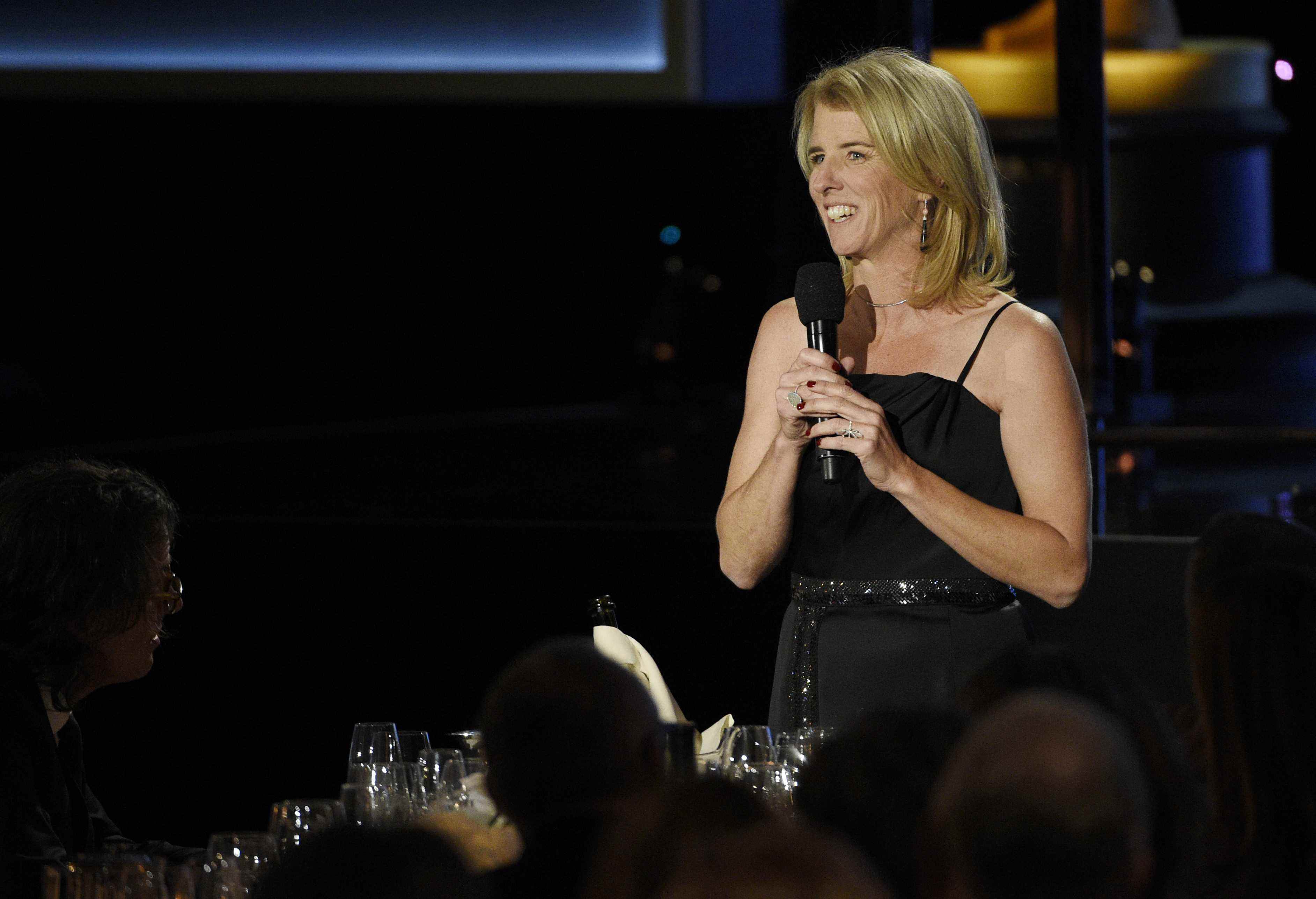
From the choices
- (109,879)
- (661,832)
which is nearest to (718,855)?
(661,832)

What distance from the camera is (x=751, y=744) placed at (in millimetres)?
1854

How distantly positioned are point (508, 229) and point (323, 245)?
116 centimetres

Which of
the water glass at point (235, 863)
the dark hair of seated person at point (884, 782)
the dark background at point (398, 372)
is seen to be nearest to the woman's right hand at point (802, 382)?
the water glass at point (235, 863)

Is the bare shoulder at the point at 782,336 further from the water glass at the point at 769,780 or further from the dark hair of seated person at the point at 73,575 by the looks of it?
the dark hair of seated person at the point at 73,575

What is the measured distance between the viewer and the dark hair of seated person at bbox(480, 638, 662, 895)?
101 centimetres

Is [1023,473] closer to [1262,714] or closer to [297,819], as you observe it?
[1262,714]

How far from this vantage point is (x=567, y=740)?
1.01m

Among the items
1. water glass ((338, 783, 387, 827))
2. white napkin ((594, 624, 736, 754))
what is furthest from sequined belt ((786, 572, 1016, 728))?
water glass ((338, 783, 387, 827))

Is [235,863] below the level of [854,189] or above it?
below

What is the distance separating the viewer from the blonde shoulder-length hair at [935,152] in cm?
211

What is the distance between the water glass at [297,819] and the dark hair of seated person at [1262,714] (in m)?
0.91

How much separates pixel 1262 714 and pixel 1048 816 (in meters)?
0.61

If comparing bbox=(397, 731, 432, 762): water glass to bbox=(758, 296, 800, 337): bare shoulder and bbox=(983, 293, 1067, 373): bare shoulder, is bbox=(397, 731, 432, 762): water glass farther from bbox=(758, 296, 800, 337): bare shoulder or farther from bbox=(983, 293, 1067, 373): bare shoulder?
bbox=(983, 293, 1067, 373): bare shoulder

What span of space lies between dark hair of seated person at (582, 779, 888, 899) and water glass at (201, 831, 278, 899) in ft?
2.74
